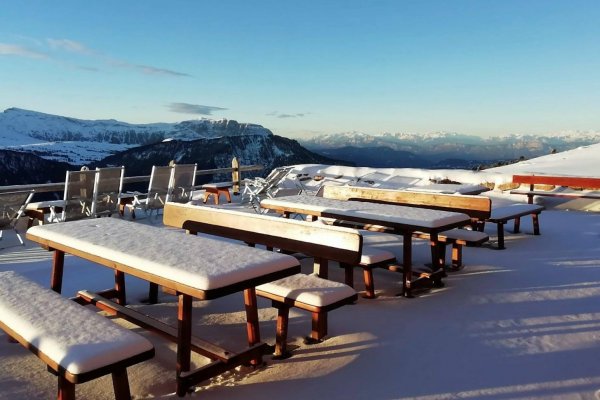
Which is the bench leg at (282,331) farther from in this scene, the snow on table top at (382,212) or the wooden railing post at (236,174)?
the wooden railing post at (236,174)

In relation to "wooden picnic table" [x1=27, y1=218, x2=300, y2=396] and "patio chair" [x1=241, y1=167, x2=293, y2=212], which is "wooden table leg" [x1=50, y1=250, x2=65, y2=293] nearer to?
"wooden picnic table" [x1=27, y1=218, x2=300, y2=396]

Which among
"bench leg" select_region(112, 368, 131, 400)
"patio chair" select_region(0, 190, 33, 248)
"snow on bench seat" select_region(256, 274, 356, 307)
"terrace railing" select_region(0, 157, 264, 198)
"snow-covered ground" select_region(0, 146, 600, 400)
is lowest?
"snow-covered ground" select_region(0, 146, 600, 400)

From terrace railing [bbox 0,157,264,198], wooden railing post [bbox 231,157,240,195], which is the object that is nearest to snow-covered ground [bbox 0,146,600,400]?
terrace railing [bbox 0,157,264,198]

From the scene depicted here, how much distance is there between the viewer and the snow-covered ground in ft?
8.66

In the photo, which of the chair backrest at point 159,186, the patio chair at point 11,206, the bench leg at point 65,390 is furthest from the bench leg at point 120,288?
the chair backrest at point 159,186

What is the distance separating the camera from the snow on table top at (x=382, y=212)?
418 centimetres

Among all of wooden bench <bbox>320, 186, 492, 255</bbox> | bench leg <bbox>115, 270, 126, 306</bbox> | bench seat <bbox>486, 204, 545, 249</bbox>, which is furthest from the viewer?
bench seat <bbox>486, 204, 545, 249</bbox>

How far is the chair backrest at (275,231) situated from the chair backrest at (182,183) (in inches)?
145

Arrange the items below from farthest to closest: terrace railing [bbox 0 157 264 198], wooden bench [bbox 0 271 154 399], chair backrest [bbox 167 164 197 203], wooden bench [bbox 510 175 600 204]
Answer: chair backrest [bbox 167 164 197 203]
wooden bench [bbox 510 175 600 204]
terrace railing [bbox 0 157 264 198]
wooden bench [bbox 0 271 154 399]

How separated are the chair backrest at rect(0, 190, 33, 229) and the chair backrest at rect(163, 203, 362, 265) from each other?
2.72 meters

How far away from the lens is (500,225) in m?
6.07

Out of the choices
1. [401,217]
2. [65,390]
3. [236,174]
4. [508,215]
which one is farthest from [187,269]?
[236,174]

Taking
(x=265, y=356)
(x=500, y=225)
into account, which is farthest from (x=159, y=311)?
(x=500, y=225)

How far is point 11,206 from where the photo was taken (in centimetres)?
625
